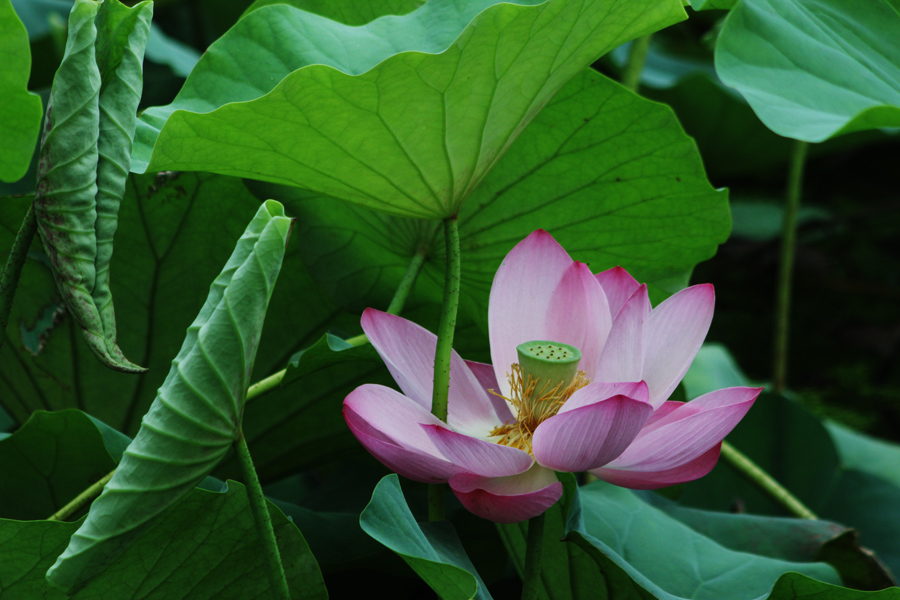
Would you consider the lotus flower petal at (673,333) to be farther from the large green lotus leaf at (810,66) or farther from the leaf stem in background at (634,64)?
the leaf stem in background at (634,64)

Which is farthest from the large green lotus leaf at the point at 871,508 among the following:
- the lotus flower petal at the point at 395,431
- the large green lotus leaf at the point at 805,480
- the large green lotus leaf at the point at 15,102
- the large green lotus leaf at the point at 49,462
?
the large green lotus leaf at the point at 15,102

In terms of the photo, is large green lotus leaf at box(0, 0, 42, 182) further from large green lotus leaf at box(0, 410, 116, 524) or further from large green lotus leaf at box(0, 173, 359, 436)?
large green lotus leaf at box(0, 410, 116, 524)

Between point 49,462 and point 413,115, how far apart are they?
0.36 m

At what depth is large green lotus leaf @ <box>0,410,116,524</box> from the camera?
0.55 meters

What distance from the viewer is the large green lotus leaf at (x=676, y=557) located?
0.60 m

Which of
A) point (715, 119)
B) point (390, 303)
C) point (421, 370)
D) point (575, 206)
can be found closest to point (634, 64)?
point (575, 206)

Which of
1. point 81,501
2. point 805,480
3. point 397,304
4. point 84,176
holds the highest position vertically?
point 84,176

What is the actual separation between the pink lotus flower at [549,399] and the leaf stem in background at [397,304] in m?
0.07

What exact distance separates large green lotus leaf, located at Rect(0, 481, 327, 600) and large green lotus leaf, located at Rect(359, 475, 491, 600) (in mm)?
72

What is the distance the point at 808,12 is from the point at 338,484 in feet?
1.82

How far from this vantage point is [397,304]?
0.58 m

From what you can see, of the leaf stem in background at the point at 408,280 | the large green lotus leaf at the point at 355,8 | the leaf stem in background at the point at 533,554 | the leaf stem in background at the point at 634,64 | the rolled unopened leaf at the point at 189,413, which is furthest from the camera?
the leaf stem in background at the point at 634,64

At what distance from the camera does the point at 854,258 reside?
6.26ft

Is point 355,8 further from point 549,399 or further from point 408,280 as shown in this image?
point 549,399
